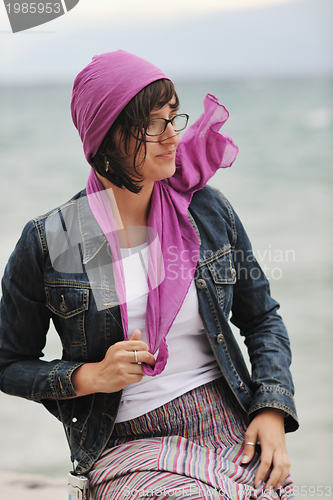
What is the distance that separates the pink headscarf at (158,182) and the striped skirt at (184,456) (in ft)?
0.57

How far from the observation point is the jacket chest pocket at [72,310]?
110 cm

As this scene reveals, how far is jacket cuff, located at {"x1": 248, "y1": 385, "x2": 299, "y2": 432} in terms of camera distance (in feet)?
3.70

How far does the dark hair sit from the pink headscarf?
16mm

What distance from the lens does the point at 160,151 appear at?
108 centimetres

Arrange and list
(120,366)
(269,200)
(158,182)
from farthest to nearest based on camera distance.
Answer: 1. (269,200)
2. (158,182)
3. (120,366)

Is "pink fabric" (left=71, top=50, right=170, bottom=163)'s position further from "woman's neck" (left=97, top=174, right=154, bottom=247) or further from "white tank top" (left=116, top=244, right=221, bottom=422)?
"white tank top" (left=116, top=244, right=221, bottom=422)

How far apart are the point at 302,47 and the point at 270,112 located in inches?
56.7

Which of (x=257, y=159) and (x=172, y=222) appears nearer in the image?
(x=172, y=222)

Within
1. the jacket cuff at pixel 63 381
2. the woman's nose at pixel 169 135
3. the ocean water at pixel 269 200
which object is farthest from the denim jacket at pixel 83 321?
the ocean water at pixel 269 200

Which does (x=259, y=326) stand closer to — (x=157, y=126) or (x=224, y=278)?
(x=224, y=278)

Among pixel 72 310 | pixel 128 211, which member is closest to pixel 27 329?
pixel 72 310

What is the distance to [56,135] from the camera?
4.29 m

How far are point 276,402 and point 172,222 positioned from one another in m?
0.49

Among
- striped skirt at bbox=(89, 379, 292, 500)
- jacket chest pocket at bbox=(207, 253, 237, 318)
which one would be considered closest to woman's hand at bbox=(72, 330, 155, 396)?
striped skirt at bbox=(89, 379, 292, 500)
